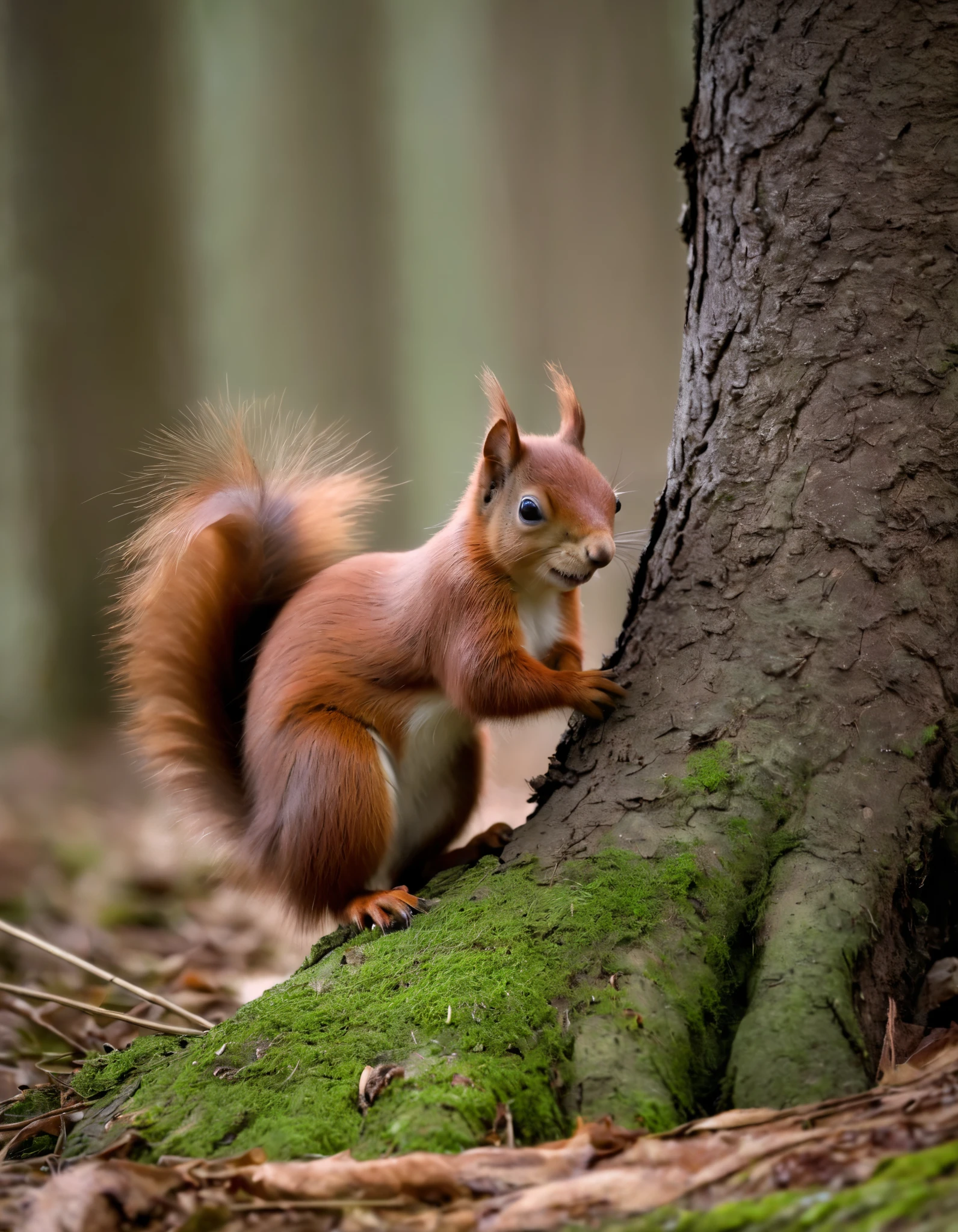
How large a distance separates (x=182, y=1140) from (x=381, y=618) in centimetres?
104

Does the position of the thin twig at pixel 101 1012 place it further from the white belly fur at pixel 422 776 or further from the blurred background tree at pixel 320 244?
the blurred background tree at pixel 320 244

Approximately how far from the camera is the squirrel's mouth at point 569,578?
6.06ft

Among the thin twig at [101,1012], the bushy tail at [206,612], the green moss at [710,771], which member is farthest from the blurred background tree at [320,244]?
the green moss at [710,771]

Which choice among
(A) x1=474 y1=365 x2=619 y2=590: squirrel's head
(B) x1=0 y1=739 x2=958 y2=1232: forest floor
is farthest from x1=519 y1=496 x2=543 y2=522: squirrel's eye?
(B) x1=0 y1=739 x2=958 y2=1232: forest floor

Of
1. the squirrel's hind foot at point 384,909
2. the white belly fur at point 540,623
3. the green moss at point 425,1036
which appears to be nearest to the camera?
the green moss at point 425,1036

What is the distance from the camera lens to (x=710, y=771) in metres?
1.57

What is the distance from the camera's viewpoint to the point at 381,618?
2.04m

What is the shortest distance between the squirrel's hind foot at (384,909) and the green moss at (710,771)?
50 centimetres

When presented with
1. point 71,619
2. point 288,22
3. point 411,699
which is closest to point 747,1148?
point 411,699

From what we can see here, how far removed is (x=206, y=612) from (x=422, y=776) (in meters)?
0.58

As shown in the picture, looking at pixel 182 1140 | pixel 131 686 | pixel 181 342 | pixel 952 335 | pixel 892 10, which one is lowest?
pixel 182 1140

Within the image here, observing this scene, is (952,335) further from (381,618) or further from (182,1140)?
(182,1140)

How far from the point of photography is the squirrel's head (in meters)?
1.85

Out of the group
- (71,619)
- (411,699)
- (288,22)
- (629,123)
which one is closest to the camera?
(411,699)
